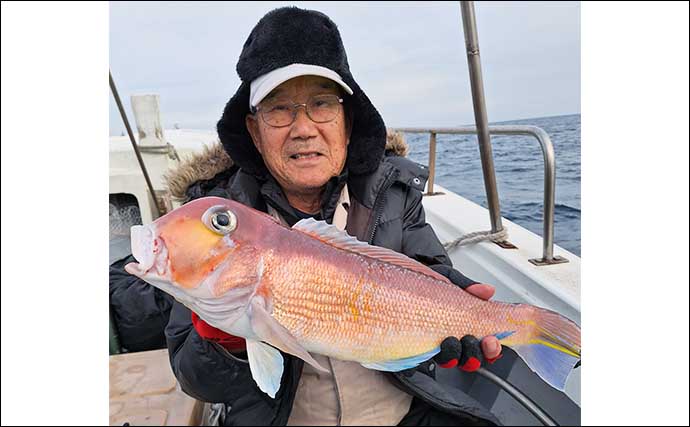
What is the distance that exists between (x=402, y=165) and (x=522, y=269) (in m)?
0.85

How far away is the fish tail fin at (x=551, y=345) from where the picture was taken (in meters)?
0.88

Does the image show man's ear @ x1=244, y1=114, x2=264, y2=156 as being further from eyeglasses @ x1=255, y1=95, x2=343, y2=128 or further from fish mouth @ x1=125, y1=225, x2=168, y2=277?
fish mouth @ x1=125, y1=225, x2=168, y2=277

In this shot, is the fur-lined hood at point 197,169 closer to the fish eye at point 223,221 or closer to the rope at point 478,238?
the fish eye at point 223,221

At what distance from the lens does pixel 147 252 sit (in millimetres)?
664

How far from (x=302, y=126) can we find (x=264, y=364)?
0.45 metres

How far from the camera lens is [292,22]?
3.17 ft

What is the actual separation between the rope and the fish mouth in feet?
4.53

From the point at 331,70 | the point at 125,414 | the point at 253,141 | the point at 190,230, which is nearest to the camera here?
the point at 190,230

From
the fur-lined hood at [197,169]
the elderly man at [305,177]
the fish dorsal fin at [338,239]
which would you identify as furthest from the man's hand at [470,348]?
the fur-lined hood at [197,169]

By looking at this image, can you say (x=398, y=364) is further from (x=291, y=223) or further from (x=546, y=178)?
(x=546, y=178)

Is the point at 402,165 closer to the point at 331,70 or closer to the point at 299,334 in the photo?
the point at 331,70

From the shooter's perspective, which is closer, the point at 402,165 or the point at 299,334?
the point at 299,334

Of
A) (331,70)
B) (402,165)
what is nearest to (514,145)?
(402,165)

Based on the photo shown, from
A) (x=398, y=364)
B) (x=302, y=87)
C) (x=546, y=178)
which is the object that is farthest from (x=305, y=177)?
(x=546, y=178)
